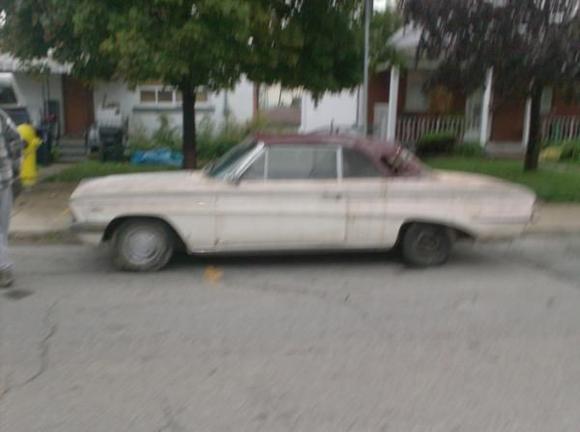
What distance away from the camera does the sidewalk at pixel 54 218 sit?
8508mm

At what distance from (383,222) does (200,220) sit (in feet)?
5.95

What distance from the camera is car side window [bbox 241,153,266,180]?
6715mm

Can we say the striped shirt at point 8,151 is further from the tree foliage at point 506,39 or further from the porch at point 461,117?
the porch at point 461,117

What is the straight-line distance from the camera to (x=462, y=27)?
10383 millimetres

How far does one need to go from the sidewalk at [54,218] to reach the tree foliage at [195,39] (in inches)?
83.7

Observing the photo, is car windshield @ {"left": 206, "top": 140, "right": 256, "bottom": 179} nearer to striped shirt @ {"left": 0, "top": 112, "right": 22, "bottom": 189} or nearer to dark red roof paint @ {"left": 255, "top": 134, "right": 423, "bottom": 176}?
dark red roof paint @ {"left": 255, "top": 134, "right": 423, "bottom": 176}

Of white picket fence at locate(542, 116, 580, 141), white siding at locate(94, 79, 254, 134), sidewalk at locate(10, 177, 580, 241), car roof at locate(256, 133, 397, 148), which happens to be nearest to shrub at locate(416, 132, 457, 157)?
white picket fence at locate(542, 116, 580, 141)

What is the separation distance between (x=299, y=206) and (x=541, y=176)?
7.11m

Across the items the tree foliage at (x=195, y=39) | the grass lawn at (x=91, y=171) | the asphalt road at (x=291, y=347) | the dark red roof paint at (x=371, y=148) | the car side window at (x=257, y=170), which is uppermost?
the tree foliage at (x=195, y=39)

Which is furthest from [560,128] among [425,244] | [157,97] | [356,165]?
[356,165]

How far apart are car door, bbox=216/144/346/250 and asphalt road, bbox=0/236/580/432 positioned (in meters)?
0.34

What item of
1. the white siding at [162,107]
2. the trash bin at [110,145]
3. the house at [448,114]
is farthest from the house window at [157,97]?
the house at [448,114]

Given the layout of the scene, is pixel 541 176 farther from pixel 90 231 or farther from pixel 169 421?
pixel 169 421

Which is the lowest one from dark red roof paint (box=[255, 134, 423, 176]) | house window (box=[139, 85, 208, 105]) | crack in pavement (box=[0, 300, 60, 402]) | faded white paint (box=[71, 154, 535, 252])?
crack in pavement (box=[0, 300, 60, 402])
